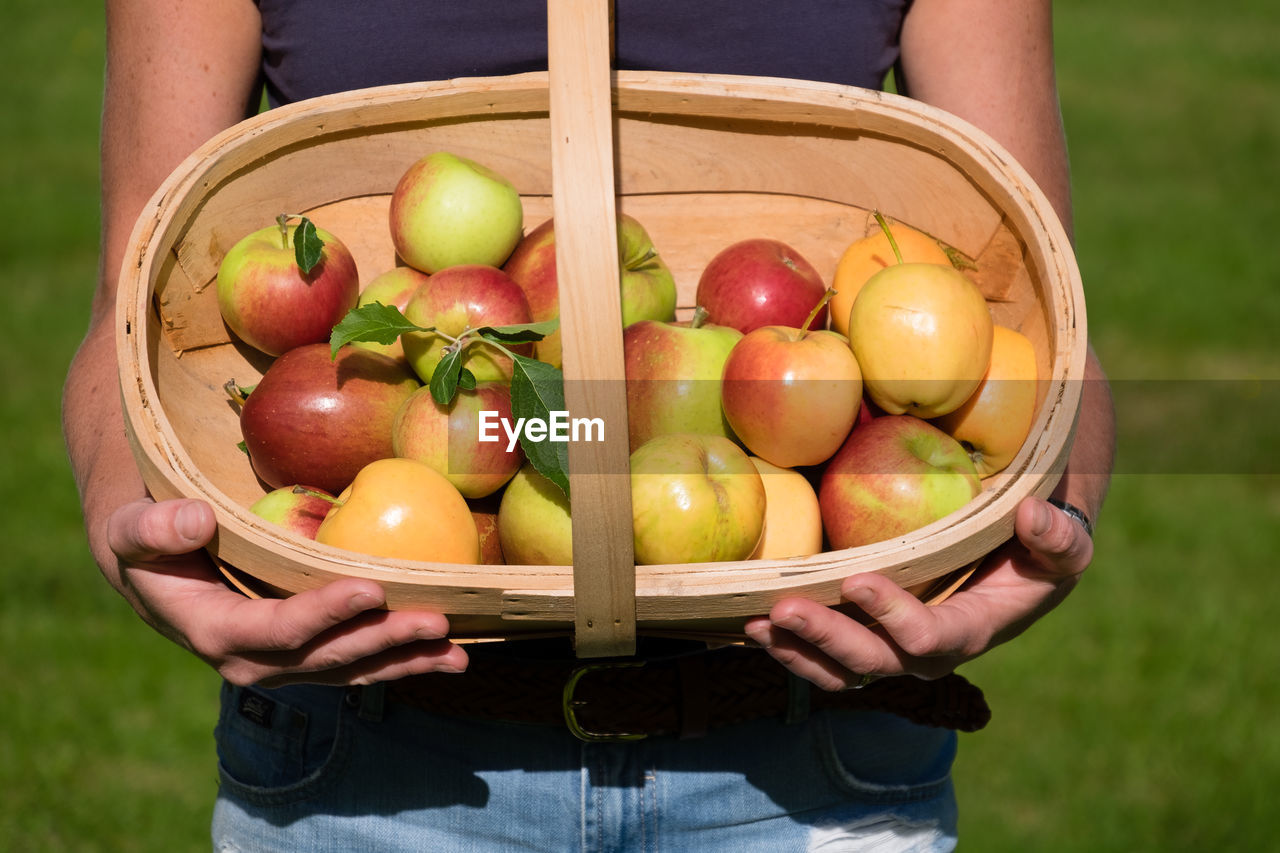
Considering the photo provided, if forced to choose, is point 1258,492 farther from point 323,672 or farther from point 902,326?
point 323,672

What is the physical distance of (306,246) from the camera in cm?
146

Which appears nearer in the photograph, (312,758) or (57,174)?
(312,758)

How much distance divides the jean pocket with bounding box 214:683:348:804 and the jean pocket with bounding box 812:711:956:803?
60 centimetres

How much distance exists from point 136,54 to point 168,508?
0.66 meters

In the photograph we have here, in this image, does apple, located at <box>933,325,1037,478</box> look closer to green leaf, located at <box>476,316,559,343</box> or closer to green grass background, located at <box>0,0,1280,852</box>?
green leaf, located at <box>476,316,559,343</box>

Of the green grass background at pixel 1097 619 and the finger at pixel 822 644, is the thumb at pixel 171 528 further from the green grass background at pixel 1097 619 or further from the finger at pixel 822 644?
the green grass background at pixel 1097 619

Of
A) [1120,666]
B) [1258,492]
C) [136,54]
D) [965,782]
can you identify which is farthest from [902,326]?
[1258,492]

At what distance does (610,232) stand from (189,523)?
526 millimetres

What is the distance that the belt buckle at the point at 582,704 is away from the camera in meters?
1.29

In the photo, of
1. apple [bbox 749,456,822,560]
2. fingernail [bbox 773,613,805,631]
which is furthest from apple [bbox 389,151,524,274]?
fingernail [bbox 773,613,805,631]

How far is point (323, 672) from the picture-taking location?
4.00 feet

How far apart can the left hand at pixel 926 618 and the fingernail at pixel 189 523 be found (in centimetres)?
58

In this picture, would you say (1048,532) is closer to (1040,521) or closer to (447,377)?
(1040,521)

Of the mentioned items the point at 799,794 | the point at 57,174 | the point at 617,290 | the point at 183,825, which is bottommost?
the point at 183,825
